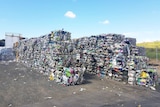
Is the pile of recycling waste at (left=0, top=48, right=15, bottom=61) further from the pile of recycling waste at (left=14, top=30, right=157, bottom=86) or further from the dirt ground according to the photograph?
the dirt ground

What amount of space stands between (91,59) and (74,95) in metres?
7.05

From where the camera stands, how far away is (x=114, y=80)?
535 inches

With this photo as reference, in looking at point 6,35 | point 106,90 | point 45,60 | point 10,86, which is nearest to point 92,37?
point 45,60

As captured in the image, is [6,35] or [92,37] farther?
[6,35]

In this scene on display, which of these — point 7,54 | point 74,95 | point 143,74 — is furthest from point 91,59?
point 7,54

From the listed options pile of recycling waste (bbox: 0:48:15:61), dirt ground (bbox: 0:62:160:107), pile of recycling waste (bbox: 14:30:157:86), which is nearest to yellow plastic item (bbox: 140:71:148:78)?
pile of recycling waste (bbox: 14:30:157:86)

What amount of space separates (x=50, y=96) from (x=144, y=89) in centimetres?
529

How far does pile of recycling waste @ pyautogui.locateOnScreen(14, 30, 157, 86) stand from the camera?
12.1 metres

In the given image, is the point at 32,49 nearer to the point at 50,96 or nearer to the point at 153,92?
the point at 50,96

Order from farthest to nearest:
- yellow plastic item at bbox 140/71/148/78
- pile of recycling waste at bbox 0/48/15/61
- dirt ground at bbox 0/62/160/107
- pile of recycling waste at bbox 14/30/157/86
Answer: pile of recycling waste at bbox 0/48/15/61, pile of recycling waste at bbox 14/30/157/86, yellow plastic item at bbox 140/71/148/78, dirt ground at bbox 0/62/160/107

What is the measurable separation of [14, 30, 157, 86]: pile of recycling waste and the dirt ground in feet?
2.79

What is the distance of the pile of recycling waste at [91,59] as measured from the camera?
12117 mm

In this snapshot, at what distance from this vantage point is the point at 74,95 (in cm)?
941

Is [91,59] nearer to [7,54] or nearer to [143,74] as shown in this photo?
[143,74]
